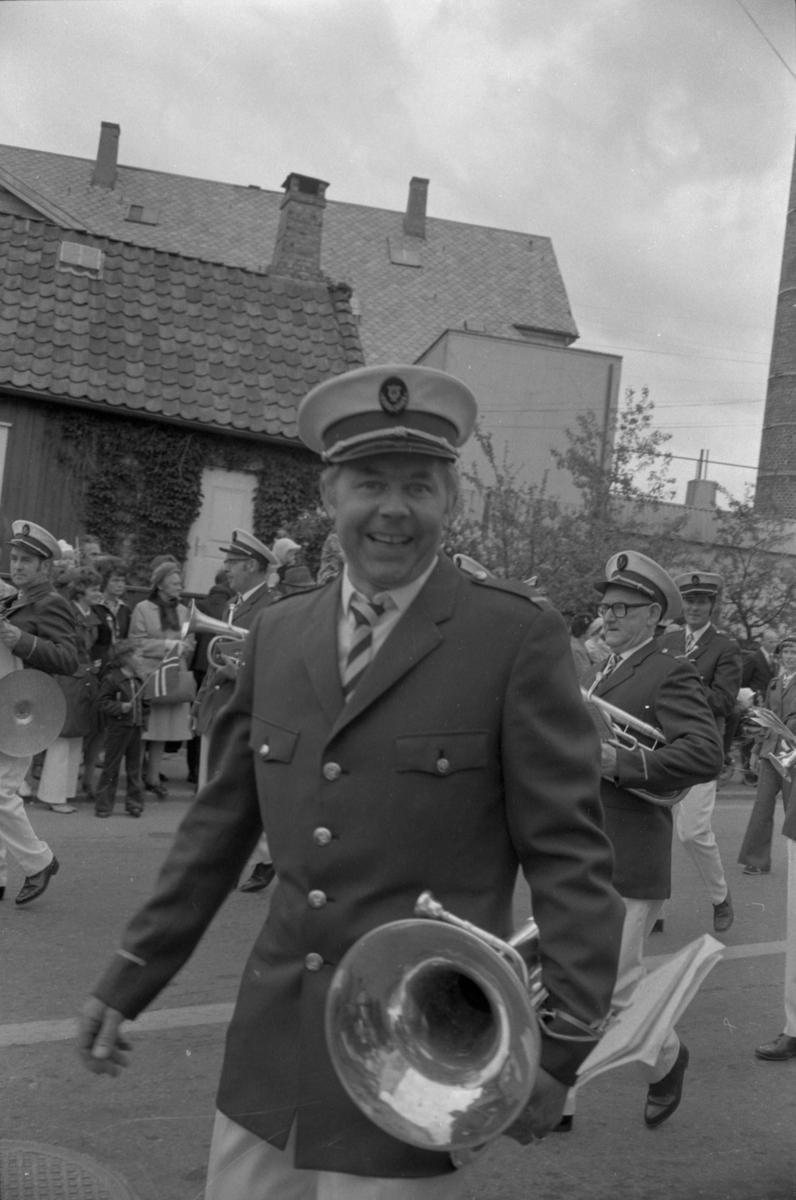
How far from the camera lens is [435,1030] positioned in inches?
89.2

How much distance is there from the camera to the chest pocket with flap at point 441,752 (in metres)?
2.42

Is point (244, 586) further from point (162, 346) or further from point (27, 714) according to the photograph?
point (162, 346)

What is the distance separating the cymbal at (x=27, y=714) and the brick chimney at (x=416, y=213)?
3753 cm

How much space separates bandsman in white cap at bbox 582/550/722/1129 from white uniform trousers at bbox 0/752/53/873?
308 centimetres

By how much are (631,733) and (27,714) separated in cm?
333

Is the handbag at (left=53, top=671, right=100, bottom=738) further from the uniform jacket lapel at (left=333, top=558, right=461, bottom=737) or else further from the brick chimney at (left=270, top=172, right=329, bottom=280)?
the brick chimney at (left=270, top=172, right=329, bottom=280)

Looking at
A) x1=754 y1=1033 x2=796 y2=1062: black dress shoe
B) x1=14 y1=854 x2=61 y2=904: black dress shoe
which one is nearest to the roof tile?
x1=14 y1=854 x2=61 y2=904: black dress shoe

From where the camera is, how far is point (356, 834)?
242cm

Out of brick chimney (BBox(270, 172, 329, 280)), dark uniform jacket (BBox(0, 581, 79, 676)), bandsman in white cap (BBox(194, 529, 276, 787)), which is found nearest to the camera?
dark uniform jacket (BBox(0, 581, 79, 676))

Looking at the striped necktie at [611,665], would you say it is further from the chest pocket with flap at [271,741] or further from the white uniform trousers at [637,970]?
the chest pocket with flap at [271,741]

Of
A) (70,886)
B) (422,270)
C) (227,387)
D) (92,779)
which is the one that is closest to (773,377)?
(422,270)

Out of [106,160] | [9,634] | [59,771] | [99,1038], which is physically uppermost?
[106,160]

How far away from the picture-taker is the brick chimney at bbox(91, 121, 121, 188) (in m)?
40.5

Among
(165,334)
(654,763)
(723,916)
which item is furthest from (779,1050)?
(165,334)
